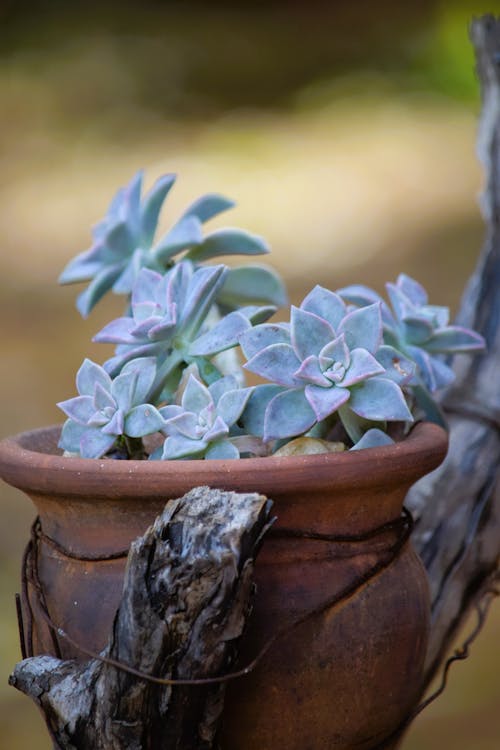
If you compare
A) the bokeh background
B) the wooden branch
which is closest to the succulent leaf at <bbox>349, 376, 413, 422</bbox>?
the wooden branch

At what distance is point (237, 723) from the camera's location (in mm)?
784

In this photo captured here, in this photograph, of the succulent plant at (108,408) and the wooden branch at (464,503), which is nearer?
the succulent plant at (108,408)

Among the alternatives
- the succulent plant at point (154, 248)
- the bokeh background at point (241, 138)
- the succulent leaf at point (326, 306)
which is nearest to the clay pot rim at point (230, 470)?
the succulent leaf at point (326, 306)

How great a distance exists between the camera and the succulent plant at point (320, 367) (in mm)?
793

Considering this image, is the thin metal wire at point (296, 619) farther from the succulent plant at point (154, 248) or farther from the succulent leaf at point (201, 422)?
the succulent plant at point (154, 248)

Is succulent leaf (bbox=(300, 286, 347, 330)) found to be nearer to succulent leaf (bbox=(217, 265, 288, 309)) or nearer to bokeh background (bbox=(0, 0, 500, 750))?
succulent leaf (bbox=(217, 265, 288, 309))

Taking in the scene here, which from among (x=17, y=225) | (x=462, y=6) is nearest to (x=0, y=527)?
(x=17, y=225)

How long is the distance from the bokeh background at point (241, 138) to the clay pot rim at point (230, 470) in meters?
2.13

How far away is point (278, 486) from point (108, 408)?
177mm

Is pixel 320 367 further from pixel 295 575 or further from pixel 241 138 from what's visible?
pixel 241 138

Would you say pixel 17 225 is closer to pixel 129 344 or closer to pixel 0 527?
pixel 0 527

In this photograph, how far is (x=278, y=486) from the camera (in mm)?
760

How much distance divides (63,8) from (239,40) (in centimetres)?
96

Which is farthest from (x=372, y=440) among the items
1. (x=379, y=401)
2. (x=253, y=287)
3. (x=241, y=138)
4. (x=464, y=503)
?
(x=241, y=138)
